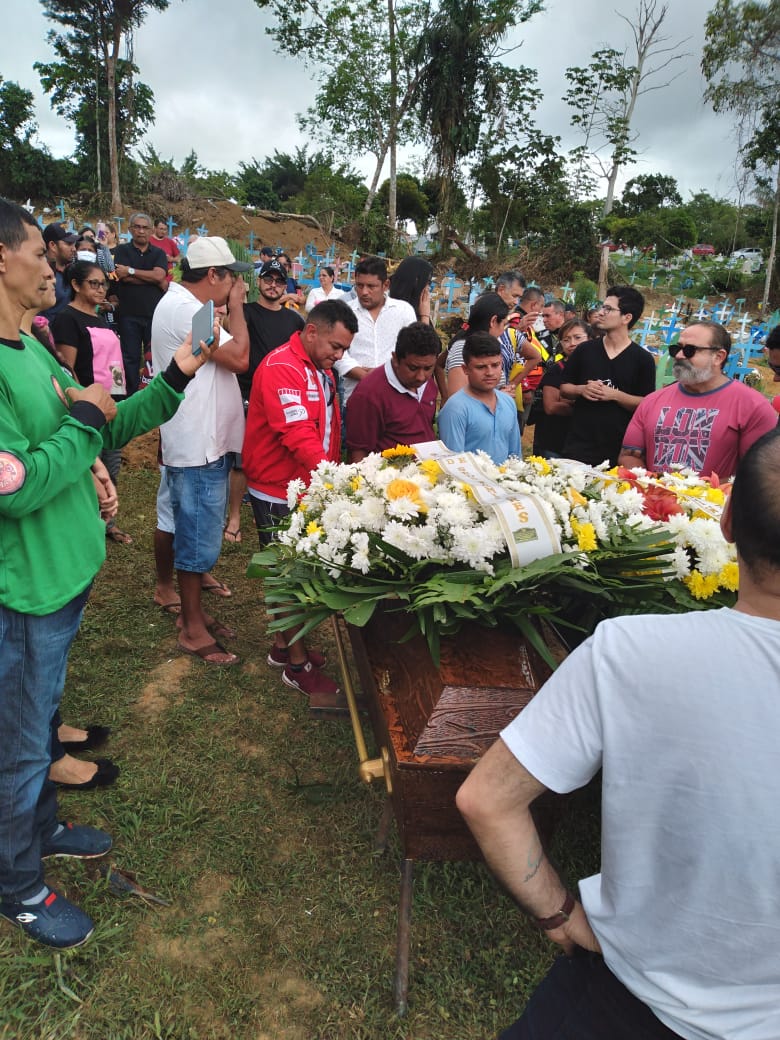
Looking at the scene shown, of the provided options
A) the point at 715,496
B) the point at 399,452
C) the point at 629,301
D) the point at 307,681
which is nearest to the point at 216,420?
the point at 399,452

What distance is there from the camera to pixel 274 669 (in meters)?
3.53

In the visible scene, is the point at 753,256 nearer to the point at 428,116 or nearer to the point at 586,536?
the point at 428,116

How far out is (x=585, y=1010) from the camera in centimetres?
109

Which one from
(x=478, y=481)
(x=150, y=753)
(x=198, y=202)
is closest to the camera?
(x=478, y=481)

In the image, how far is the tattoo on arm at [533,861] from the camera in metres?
1.11

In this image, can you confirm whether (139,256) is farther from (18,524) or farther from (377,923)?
(377,923)

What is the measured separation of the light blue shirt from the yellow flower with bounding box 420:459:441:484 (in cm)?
105

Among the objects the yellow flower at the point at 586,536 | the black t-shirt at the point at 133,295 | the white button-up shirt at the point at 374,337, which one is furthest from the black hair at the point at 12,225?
the black t-shirt at the point at 133,295

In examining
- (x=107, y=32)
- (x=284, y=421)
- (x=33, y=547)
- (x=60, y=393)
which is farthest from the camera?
(x=107, y=32)

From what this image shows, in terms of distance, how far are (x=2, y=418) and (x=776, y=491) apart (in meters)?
1.61

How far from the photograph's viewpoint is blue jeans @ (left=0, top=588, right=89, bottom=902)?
5.73 ft

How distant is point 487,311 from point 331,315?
1399 millimetres

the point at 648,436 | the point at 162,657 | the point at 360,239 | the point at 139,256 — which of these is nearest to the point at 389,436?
the point at 648,436

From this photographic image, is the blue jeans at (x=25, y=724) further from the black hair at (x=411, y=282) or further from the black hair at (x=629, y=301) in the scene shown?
the black hair at (x=411, y=282)
